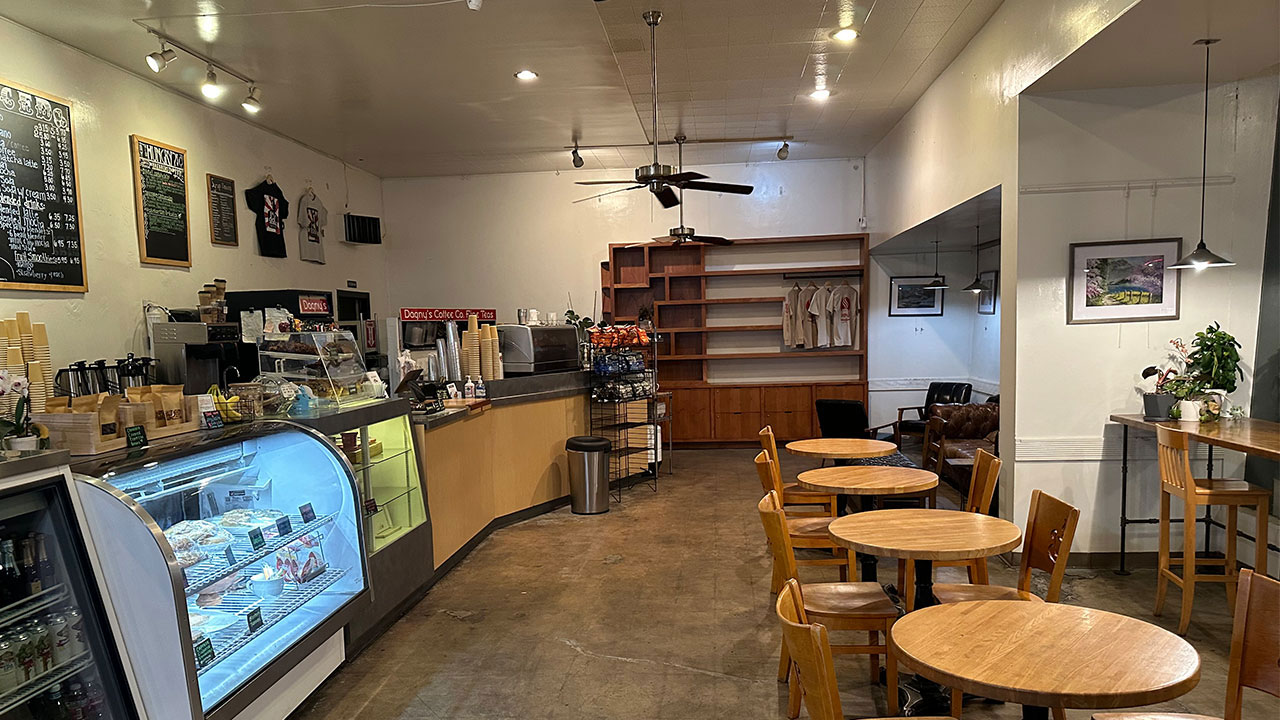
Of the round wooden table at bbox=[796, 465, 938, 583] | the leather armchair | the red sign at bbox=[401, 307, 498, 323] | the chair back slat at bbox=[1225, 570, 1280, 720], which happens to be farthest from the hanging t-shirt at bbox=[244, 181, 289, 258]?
the chair back slat at bbox=[1225, 570, 1280, 720]

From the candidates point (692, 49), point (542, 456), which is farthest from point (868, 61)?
point (542, 456)

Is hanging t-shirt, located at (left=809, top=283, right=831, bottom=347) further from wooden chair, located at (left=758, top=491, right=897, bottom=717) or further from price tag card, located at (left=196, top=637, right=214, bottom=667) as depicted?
price tag card, located at (left=196, top=637, right=214, bottom=667)

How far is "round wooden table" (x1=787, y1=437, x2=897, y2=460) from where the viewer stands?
454 cm

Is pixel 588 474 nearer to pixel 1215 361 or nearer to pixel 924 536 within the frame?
pixel 924 536

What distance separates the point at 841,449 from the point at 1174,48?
2.82 m

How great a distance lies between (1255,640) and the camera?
76.7 inches

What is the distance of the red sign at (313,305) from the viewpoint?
6.03m

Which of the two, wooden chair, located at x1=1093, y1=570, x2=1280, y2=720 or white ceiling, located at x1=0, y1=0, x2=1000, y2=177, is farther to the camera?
white ceiling, located at x1=0, y1=0, x2=1000, y2=177

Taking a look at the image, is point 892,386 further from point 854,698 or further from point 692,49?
point 854,698

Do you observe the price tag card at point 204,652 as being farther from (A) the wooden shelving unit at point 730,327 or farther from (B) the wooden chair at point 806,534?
(A) the wooden shelving unit at point 730,327

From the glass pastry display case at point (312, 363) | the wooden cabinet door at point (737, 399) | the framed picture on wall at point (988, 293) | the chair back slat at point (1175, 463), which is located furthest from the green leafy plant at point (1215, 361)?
the wooden cabinet door at point (737, 399)

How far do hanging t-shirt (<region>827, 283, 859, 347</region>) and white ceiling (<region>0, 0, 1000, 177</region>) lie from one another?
1.98 meters

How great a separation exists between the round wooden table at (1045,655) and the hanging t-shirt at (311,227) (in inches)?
286

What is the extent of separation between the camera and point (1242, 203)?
436 cm
